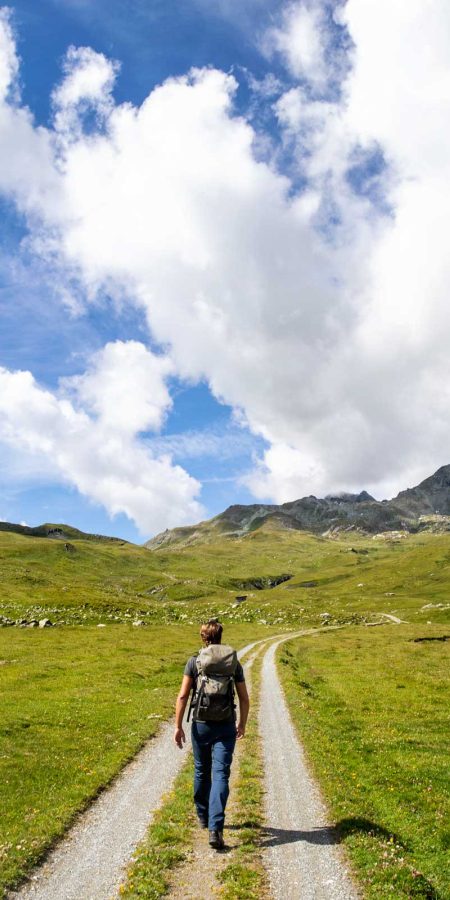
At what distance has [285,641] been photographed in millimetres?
71438

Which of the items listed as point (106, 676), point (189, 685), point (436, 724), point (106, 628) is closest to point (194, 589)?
point (106, 628)

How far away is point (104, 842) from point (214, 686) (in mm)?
5531

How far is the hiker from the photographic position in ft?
36.5

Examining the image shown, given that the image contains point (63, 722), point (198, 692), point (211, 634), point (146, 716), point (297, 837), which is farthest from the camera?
point (146, 716)

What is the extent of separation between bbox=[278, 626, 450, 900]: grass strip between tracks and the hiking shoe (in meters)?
3.26

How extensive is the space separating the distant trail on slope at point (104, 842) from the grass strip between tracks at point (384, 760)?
5.76 metres

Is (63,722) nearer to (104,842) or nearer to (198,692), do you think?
(104,842)

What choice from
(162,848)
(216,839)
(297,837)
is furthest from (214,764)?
(297,837)

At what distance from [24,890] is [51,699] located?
70.5ft

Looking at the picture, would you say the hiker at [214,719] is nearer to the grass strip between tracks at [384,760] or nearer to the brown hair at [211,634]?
the brown hair at [211,634]

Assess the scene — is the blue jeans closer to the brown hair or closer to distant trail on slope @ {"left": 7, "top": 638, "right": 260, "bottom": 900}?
the brown hair

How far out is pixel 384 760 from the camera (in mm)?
18953

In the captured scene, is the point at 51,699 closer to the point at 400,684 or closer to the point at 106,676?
the point at 106,676

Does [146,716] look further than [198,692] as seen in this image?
Yes
